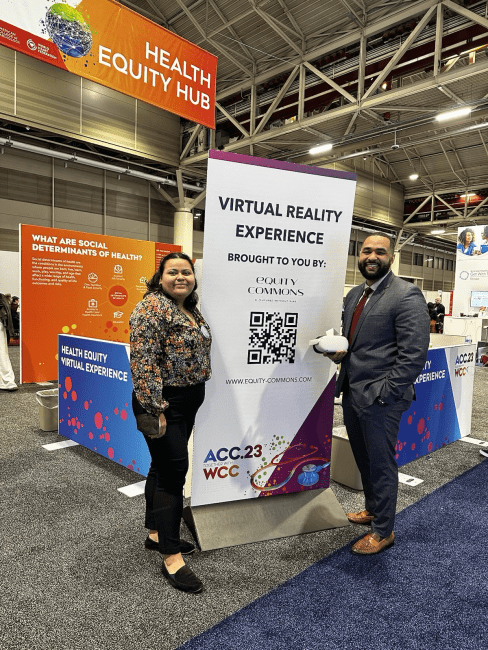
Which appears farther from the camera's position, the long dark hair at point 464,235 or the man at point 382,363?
the long dark hair at point 464,235

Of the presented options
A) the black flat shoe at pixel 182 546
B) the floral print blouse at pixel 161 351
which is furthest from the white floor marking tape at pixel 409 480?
the floral print blouse at pixel 161 351

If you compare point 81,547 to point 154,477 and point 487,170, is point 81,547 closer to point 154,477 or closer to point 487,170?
point 154,477

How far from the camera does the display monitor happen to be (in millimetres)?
9906

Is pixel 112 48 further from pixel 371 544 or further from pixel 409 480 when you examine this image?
pixel 409 480

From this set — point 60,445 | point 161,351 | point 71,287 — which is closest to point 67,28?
point 161,351

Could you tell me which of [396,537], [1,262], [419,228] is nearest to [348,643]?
[396,537]

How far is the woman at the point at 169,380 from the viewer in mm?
1720

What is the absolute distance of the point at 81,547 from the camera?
2158mm

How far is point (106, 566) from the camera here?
200 cm

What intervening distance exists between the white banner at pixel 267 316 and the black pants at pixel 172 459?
12.0 inches

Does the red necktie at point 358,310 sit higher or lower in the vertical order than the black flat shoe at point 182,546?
higher

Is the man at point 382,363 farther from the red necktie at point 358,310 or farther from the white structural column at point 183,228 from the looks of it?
the white structural column at point 183,228

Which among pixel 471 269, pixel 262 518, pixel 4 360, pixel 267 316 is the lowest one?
pixel 262 518

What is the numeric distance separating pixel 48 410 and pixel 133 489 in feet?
5.05
